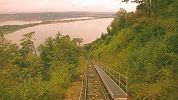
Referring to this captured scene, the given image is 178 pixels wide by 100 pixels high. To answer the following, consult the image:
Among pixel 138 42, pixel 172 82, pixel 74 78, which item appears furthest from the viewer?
pixel 74 78

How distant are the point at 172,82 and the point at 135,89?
357cm

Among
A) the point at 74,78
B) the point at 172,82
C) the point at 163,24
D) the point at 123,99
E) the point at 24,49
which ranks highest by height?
the point at 163,24

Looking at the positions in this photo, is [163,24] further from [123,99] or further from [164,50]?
[123,99]

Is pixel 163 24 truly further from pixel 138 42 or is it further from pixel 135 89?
pixel 135 89

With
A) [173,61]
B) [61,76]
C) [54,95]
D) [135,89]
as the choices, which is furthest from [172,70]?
[61,76]

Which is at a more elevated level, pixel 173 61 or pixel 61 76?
pixel 173 61

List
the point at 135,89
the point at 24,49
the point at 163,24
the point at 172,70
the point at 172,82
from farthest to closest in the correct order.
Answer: the point at 24,49, the point at 163,24, the point at 135,89, the point at 172,70, the point at 172,82

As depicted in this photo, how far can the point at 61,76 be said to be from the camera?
29.4 metres

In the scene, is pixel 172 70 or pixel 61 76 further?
pixel 61 76

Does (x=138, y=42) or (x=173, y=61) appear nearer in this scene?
(x=173, y=61)

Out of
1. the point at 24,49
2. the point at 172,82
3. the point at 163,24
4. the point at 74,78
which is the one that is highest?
the point at 163,24

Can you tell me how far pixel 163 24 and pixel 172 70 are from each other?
30.9ft

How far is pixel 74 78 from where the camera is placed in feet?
112

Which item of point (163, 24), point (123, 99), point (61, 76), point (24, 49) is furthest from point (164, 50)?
point (24, 49)
